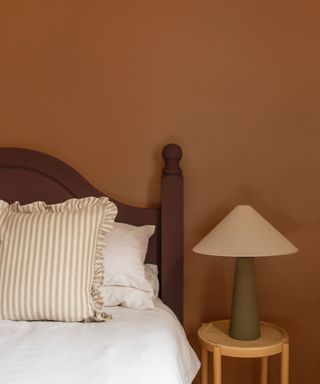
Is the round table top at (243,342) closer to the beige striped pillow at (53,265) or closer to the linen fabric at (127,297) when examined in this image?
the linen fabric at (127,297)

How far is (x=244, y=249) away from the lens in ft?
6.75

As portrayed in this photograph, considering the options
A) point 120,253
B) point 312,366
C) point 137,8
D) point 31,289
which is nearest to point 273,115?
point 137,8

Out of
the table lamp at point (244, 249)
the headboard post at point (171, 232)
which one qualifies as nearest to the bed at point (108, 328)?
the headboard post at point (171, 232)

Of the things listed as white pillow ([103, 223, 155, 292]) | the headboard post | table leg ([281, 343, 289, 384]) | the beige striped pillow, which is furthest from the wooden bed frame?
table leg ([281, 343, 289, 384])

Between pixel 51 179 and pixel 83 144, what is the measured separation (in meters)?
0.21

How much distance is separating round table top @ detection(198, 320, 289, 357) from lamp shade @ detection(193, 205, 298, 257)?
0.33 meters

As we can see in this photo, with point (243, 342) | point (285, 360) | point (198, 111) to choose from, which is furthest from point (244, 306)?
point (198, 111)

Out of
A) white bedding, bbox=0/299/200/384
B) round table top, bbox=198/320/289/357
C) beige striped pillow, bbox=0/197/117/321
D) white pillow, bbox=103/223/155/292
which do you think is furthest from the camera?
white pillow, bbox=103/223/155/292

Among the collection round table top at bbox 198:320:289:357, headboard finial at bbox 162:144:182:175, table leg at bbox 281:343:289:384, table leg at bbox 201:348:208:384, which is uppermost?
headboard finial at bbox 162:144:182:175

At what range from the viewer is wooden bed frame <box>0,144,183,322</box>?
2.39m

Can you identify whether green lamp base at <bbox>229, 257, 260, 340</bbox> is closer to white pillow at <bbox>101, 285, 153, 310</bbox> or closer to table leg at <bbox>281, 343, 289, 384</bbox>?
table leg at <bbox>281, 343, 289, 384</bbox>

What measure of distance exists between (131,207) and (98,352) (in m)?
0.93

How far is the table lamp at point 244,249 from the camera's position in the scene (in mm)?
2072

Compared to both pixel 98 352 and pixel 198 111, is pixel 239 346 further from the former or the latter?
pixel 198 111
